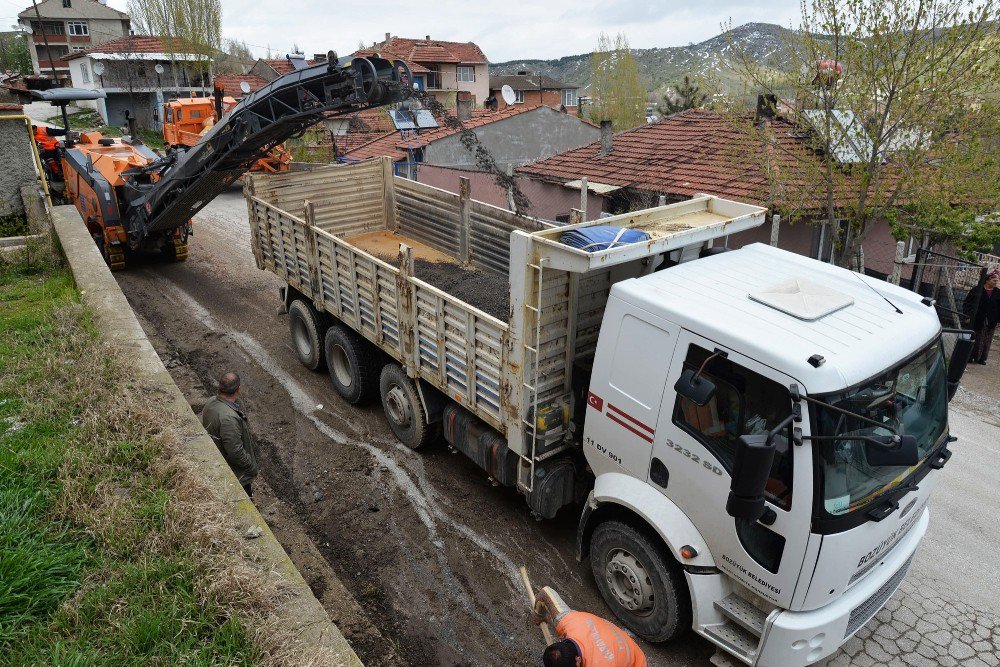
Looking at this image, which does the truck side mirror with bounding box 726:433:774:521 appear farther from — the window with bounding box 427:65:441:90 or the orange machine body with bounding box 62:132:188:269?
the window with bounding box 427:65:441:90

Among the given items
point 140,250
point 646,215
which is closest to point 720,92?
point 646,215

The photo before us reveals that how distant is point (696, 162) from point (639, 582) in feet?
33.2

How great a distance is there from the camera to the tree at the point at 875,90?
25.3ft

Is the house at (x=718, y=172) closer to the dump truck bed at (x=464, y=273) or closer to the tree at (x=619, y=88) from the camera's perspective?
the dump truck bed at (x=464, y=273)

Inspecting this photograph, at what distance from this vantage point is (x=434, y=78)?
4784 cm

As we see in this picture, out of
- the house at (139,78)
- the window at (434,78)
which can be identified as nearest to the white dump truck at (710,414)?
the house at (139,78)

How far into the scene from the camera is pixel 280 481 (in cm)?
622

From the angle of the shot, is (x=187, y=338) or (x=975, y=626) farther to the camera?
(x=187, y=338)

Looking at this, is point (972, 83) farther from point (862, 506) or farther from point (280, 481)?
point (280, 481)

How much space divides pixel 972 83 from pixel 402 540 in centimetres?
822

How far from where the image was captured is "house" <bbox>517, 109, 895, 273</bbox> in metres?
9.59

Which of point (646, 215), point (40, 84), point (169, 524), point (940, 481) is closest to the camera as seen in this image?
point (169, 524)

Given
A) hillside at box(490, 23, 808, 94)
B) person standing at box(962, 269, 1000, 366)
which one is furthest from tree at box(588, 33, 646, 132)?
person standing at box(962, 269, 1000, 366)

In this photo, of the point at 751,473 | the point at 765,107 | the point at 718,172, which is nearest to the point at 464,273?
the point at 751,473
